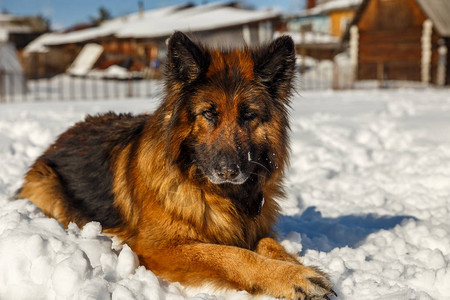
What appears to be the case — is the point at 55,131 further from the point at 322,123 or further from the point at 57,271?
the point at 57,271

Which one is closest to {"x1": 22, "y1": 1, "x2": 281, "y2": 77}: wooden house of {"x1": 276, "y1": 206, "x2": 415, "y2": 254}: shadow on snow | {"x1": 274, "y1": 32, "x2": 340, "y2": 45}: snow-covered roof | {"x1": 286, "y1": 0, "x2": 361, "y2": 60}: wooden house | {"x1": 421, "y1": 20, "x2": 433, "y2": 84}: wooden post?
{"x1": 286, "y1": 0, "x2": 361, "y2": 60}: wooden house

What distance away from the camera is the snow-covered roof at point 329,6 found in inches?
1897

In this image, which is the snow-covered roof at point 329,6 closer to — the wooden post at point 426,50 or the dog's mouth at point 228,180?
the wooden post at point 426,50

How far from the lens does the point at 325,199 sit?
18.4 ft

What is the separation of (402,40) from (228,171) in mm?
28803

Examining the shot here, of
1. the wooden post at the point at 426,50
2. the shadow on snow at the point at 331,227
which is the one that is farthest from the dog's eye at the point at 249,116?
the wooden post at the point at 426,50

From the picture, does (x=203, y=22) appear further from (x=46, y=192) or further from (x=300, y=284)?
(x=300, y=284)

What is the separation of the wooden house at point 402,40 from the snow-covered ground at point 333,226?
20651 millimetres

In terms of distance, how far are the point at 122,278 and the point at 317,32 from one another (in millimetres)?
50586

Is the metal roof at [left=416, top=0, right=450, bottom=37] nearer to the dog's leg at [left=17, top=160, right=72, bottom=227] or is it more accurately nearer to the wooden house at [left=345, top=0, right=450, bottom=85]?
the wooden house at [left=345, top=0, right=450, bottom=85]

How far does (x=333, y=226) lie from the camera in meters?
4.53

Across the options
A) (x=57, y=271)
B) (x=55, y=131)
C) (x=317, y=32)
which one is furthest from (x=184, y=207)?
(x=317, y=32)

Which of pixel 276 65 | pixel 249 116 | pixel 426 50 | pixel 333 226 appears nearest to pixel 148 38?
pixel 426 50

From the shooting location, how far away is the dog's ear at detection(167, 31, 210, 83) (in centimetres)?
325
